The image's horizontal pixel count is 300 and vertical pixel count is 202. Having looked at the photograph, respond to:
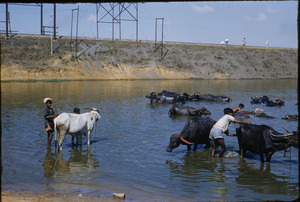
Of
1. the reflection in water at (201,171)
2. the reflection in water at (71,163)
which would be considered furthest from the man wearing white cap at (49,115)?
the reflection in water at (201,171)

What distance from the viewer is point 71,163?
1126 cm

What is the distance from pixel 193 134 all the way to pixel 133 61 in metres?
56.4

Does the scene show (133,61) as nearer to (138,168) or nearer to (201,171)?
(138,168)

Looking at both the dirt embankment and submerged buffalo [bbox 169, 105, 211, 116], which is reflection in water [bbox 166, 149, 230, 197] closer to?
submerged buffalo [bbox 169, 105, 211, 116]

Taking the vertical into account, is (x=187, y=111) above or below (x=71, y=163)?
above

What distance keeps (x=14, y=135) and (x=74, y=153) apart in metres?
4.22

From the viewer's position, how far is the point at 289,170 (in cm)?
1081

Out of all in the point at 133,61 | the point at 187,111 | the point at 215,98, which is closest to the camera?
the point at 187,111

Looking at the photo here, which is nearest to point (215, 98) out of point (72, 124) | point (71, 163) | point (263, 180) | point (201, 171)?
point (72, 124)

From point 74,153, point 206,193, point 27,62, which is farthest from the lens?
→ point 27,62

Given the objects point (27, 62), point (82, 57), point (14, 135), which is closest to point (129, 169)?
point (14, 135)

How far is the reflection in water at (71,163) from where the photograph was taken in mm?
10539

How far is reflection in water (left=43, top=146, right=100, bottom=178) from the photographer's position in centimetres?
1054

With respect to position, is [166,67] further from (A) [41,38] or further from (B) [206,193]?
(B) [206,193]
